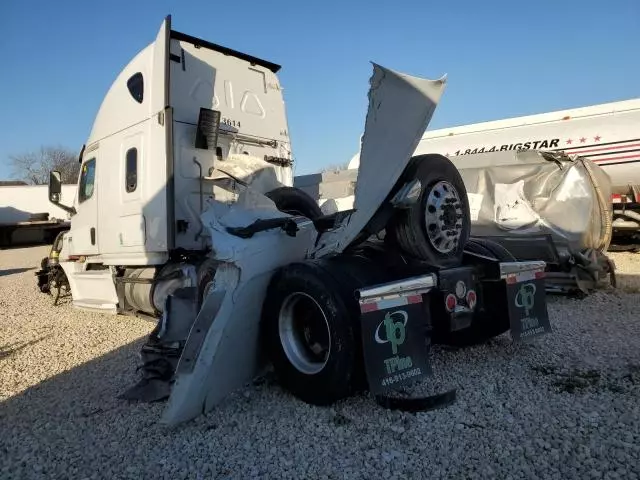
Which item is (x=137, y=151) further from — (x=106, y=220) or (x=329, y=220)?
(x=329, y=220)

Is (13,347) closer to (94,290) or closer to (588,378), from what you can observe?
(94,290)

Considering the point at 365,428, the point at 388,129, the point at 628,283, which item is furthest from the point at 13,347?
the point at 628,283

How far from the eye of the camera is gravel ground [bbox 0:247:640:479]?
2713 millimetres

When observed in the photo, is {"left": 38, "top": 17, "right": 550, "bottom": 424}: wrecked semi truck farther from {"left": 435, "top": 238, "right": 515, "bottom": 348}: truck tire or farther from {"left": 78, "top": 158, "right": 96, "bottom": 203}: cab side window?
{"left": 78, "top": 158, "right": 96, "bottom": 203}: cab side window

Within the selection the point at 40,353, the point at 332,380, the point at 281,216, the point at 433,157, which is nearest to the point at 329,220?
the point at 281,216

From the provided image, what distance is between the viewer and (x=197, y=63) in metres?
6.24

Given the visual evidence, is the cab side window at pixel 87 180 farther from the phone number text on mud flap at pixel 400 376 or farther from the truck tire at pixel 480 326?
the phone number text on mud flap at pixel 400 376

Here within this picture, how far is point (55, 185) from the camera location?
775cm

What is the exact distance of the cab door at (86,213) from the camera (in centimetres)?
698

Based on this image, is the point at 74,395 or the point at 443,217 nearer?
the point at 443,217

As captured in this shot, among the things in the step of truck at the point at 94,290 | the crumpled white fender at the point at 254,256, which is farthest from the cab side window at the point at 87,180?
the crumpled white fender at the point at 254,256

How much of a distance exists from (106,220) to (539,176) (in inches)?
297

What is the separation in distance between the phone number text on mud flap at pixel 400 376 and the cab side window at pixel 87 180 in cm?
558

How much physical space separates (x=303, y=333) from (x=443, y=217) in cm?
145
